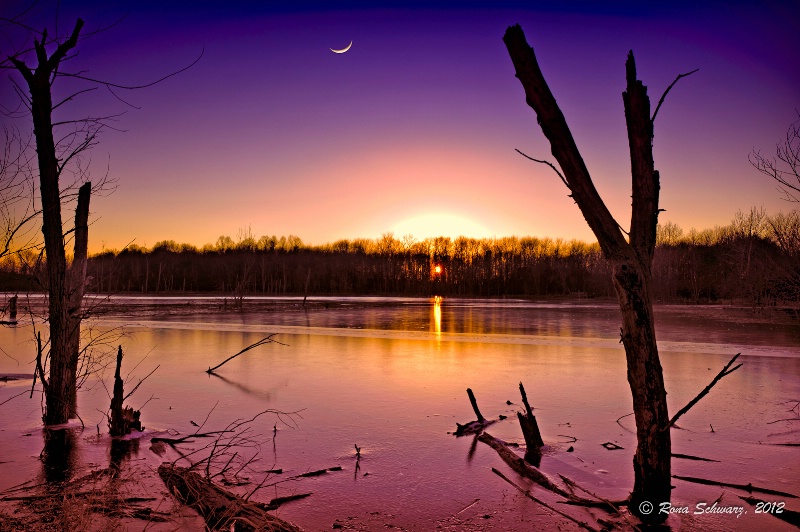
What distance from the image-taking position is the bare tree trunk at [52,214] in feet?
23.7

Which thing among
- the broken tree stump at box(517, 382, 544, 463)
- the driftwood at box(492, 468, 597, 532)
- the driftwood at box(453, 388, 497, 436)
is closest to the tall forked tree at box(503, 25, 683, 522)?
the driftwood at box(492, 468, 597, 532)

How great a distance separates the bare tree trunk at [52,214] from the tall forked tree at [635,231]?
18.7ft

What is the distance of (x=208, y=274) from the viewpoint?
131 metres

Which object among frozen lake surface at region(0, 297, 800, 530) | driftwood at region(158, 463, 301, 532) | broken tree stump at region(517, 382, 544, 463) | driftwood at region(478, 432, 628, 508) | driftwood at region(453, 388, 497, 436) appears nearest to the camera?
driftwood at region(158, 463, 301, 532)

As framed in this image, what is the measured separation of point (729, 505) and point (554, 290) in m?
120

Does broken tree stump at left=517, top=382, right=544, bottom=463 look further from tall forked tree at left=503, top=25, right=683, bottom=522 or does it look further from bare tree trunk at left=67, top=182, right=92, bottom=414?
bare tree trunk at left=67, top=182, right=92, bottom=414

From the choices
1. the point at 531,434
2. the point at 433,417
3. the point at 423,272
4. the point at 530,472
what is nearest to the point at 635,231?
the point at 530,472

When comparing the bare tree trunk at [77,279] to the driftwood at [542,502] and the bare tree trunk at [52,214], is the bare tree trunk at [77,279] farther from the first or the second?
the driftwood at [542,502]

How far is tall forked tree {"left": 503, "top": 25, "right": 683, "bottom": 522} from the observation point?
4.63 metres

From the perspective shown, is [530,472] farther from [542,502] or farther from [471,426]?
[471,426]

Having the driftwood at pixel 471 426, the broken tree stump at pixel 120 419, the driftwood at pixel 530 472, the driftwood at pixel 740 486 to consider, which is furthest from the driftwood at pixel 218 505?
the driftwood at pixel 740 486

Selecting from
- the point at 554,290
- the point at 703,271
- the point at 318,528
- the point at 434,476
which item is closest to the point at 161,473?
the point at 318,528

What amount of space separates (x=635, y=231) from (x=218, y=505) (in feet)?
13.8

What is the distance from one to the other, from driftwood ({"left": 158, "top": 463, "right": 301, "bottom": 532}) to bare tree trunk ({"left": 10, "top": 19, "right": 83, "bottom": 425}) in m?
2.93
